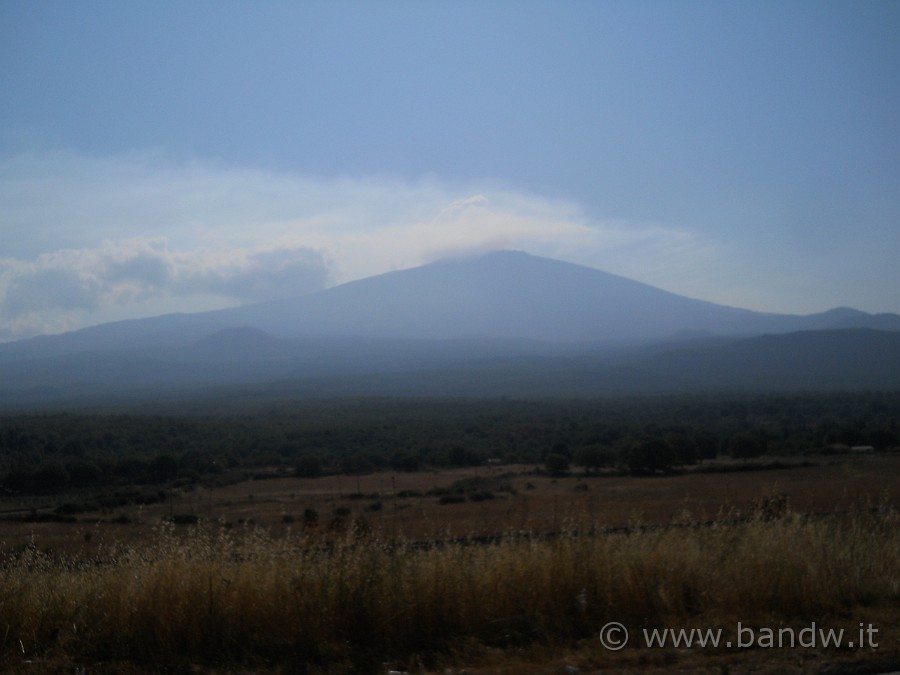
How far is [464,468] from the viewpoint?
27031 mm

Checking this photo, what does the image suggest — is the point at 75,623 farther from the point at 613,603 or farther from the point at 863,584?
the point at 863,584

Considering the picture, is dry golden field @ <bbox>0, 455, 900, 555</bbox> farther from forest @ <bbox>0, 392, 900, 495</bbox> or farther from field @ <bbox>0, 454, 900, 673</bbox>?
field @ <bbox>0, 454, 900, 673</bbox>

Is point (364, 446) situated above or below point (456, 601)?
below

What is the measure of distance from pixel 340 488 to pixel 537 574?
15.1 metres

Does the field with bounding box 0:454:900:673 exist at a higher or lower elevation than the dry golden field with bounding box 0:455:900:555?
higher

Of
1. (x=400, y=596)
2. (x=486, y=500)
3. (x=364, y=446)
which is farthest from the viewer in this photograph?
(x=364, y=446)

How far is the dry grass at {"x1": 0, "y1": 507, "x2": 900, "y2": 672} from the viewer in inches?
215

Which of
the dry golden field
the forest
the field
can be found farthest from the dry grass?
the forest

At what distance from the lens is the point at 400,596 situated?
19.0ft

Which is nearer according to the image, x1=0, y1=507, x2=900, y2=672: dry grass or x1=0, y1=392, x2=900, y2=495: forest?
x1=0, y1=507, x2=900, y2=672: dry grass

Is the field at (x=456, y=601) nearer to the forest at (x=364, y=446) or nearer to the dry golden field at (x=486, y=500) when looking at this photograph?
the dry golden field at (x=486, y=500)

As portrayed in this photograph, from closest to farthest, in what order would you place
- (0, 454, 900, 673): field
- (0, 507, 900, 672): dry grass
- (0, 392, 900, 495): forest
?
(0, 454, 900, 673): field < (0, 507, 900, 672): dry grass < (0, 392, 900, 495): forest

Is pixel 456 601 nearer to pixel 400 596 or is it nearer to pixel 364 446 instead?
pixel 400 596

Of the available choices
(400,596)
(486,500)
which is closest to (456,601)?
(400,596)
